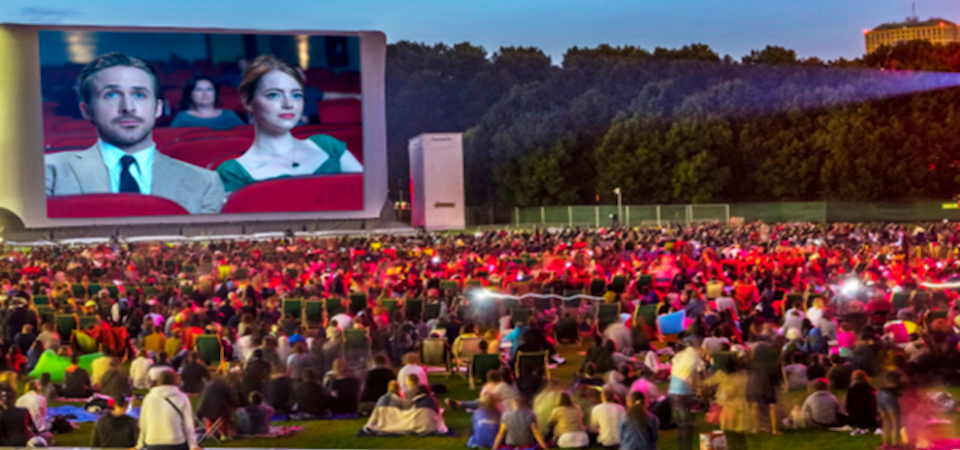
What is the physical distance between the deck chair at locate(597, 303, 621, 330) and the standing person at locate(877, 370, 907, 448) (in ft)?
19.9

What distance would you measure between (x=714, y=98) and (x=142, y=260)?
1587 inches

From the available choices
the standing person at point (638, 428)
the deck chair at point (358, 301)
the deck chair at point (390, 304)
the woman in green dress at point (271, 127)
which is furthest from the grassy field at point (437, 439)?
the woman in green dress at point (271, 127)

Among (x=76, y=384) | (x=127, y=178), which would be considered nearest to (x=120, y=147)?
(x=127, y=178)

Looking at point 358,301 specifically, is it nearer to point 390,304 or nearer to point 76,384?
point 390,304

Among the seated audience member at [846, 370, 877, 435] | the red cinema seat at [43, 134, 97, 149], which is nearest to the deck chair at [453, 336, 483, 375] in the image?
the seated audience member at [846, 370, 877, 435]

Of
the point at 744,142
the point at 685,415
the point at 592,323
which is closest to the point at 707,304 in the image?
the point at 592,323

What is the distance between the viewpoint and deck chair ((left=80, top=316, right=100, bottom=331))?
568 inches

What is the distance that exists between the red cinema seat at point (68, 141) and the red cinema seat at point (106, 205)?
7.68ft

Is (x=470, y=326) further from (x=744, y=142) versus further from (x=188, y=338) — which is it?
(x=744, y=142)

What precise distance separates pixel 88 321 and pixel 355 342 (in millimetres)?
4541

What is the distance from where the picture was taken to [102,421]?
8031 mm

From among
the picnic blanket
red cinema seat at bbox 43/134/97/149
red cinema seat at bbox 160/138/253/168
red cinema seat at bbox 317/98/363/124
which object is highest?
red cinema seat at bbox 317/98/363/124

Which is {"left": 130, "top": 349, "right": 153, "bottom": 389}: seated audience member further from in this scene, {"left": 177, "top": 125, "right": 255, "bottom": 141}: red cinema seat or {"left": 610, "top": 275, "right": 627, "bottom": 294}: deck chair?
{"left": 177, "top": 125, "right": 255, "bottom": 141}: red cinema seat

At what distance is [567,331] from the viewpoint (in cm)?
1505
